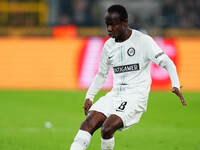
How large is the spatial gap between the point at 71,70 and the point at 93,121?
43.0ft

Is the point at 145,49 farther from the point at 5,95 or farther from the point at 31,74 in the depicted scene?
the point at 31,74

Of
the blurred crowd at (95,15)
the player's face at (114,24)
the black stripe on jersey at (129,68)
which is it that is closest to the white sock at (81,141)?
the black stripe on jersey at (129,68)

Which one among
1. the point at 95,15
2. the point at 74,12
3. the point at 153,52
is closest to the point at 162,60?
the point at 153,52

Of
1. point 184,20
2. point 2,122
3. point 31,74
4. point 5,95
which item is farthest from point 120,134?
point 184,20

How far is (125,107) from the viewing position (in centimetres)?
729

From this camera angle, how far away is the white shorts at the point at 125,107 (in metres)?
7.25

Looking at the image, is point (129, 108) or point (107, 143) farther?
point (129, 108)

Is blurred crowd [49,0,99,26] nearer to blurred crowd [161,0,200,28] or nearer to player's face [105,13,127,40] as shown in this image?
blurred crowd [161,0,200,28]

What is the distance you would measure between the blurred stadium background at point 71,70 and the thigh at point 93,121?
221 centimetres

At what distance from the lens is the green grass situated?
993 cm

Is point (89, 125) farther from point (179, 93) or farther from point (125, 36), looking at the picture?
point (125, 36)

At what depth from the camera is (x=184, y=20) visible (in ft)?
80.4

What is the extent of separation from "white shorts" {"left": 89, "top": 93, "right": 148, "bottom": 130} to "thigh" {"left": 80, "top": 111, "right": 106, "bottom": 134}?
63 millimetres

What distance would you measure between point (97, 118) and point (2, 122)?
20.1ft
